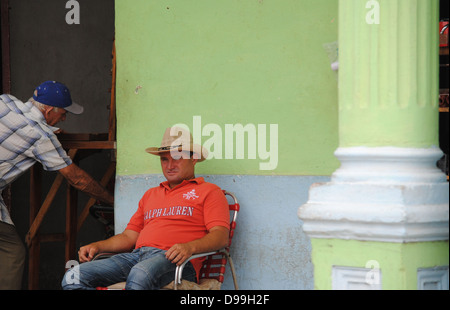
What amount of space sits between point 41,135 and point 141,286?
1423mm

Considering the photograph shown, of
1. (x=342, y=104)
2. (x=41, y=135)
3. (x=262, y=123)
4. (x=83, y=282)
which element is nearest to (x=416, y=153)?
(x=342, y=104)

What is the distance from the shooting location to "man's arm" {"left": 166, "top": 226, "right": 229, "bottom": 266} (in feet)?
11.7

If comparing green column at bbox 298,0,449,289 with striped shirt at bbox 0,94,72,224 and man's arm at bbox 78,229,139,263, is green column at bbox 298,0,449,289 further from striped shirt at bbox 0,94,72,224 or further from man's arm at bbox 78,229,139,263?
striped shirt at bbox 0,94,72,224

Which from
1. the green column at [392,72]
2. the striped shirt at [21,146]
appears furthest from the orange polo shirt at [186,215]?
the green column at [392,72]

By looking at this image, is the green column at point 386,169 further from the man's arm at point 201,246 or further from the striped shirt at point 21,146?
the striped shirt at point 21,146

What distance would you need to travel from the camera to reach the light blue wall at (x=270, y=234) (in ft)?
13.3

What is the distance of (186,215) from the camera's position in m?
3.96

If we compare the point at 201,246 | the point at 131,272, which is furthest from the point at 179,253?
the point at 131,272

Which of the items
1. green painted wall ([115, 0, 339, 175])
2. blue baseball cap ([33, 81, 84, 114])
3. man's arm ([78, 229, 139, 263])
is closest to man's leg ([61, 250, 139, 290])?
man's arm ([78, 229, 139, 263])

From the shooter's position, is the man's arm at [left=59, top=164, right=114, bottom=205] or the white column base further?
the man's arm at [left=59, top=164, right=114, bottom=205]

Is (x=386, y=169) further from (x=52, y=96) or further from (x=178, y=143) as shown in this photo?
(x=52, y=96)

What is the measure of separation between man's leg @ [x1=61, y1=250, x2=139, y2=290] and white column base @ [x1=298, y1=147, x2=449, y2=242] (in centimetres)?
151

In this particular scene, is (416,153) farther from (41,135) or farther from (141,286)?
(41,135)

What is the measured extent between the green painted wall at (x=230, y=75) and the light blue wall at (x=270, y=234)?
9 cm
